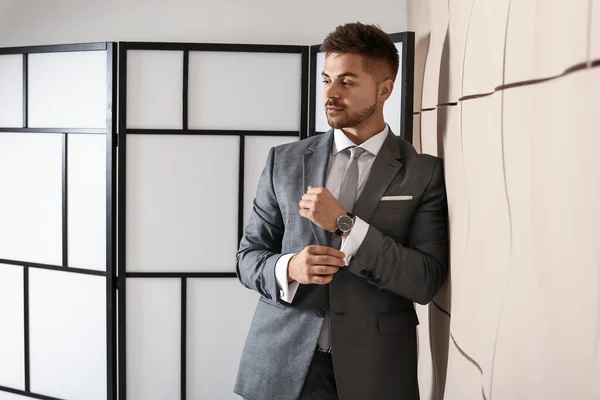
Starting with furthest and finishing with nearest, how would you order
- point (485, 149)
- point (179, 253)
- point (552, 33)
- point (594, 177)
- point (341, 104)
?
1. point (179, 253)
2. point (341, 104)
3. point (485, 149)
4. point (552, 33)
5. point (594, 177)

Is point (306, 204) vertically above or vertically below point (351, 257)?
above

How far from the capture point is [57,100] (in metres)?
3.00

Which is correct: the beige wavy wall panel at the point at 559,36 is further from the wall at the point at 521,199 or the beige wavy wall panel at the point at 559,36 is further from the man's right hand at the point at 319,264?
the man's right hand at the point at 319,264

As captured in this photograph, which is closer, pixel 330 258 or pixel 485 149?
pixel 485 149

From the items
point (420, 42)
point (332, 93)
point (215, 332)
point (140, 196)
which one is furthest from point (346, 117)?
point (215, 332)

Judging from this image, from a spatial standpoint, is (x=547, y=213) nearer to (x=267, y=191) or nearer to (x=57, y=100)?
(x=267, y=191)

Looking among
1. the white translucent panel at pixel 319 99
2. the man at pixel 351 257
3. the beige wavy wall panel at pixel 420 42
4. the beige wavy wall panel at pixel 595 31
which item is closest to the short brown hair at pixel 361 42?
the man at pixel 351 257

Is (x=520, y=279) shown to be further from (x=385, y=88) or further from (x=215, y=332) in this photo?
(x=215, y=332)

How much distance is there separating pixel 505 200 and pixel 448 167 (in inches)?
17.2

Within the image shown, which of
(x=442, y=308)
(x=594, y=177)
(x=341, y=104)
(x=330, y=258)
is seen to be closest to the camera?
(x=594, y=177)

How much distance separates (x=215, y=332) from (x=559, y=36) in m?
2.22

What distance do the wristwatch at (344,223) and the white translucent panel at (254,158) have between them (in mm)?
1315

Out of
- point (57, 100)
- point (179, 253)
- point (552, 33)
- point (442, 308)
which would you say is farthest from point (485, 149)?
point (57, 100)

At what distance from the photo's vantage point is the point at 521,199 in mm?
1218
